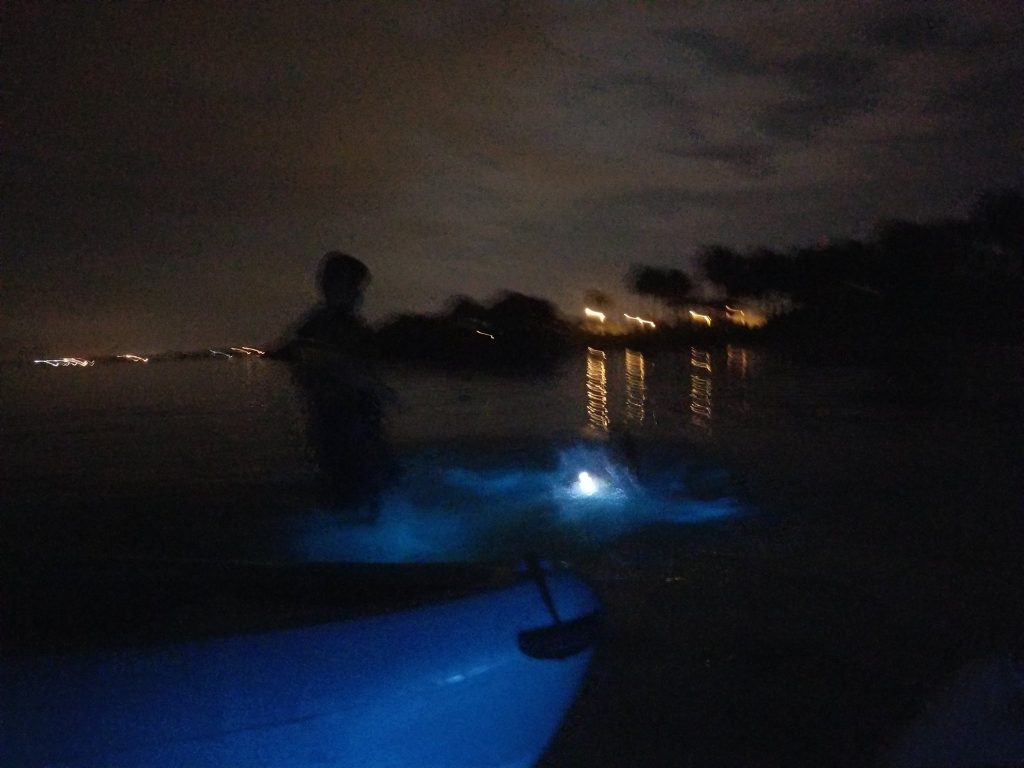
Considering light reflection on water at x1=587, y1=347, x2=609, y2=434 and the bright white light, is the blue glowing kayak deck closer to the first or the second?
the bright white light

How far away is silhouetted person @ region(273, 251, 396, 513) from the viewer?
538cm

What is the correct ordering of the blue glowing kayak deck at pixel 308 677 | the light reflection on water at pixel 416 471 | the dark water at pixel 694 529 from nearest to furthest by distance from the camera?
1. the blue glowing kayak deck at pixel 308 677
2. the dark water at pixel 694 529
3. the light reflection on water at pixel 416 471

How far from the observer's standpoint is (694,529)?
7.60 meters

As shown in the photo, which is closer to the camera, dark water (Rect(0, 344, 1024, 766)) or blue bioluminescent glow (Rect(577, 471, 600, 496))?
dark water (Rect(0, 344, 1024, 766))

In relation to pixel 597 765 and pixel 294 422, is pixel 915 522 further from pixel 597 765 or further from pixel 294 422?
pixel 294 422

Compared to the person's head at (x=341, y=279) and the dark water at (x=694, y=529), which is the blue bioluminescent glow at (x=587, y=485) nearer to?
the dark water at (x=694, y=529)

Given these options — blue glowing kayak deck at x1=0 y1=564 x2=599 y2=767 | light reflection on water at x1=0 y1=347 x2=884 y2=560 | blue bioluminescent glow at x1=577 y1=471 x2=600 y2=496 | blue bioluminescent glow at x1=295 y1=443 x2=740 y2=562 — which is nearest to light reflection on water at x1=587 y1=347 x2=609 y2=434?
light reflection on water at x1=0 y1=347 x2=884 y2=560

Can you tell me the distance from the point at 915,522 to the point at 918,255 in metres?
72.9

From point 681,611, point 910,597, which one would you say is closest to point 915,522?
Answer: point 910,597

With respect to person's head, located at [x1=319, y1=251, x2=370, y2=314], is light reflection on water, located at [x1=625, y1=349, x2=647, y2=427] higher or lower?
lower

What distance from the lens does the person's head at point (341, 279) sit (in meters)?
5.37

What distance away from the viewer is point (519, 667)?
119 inches

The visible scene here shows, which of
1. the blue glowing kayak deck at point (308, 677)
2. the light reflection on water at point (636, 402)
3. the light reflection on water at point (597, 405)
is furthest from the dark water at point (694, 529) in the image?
the blue glowing kayak deck at point (308, 677)

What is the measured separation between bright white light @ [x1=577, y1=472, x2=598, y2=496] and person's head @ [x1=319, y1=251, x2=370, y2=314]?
A: 4.75 meters
